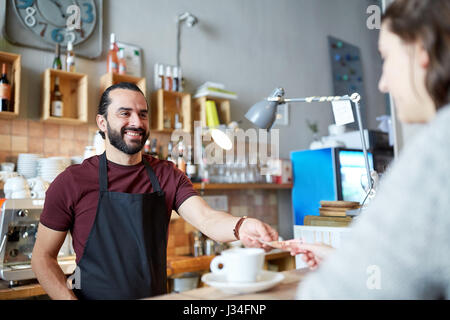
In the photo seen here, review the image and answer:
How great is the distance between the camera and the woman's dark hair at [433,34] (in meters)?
0.65

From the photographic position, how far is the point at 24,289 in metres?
2.04

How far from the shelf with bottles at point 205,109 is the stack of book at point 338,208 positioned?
1675mm

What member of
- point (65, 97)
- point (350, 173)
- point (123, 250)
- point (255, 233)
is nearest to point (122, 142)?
point (123, 250)

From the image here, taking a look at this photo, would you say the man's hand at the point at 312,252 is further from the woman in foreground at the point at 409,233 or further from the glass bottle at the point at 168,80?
the glass bottle at the point at 168,80

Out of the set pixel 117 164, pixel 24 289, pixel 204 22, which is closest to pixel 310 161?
pixel 204 22

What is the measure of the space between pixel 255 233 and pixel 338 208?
2.24 feet

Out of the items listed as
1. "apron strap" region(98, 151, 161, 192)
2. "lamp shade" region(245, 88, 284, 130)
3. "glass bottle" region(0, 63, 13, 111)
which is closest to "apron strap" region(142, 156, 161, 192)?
"apron strap" region(98, 151, 161, 192)

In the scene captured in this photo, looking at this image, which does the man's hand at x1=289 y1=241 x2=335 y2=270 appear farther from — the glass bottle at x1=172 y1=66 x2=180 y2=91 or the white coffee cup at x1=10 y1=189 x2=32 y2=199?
the glass bottle at x1=172 y1=66 x2=180 y2=91

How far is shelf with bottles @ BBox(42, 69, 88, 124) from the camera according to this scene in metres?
2.59

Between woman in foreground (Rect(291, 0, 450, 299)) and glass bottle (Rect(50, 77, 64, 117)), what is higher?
glass bottle (Rect(50, 77, 64, 117))

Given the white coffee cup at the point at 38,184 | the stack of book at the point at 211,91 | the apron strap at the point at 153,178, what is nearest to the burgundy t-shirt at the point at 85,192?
the apron strap at the point at 153,178

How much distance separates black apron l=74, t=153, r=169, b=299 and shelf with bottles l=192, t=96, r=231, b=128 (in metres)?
Answer: 1.77

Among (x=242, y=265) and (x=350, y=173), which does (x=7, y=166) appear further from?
(x=350, y=173)

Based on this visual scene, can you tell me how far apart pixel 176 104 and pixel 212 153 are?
0.54 metres
